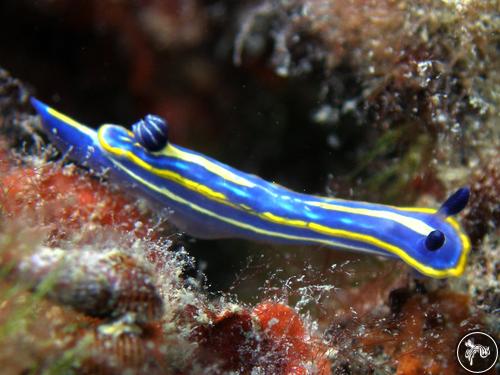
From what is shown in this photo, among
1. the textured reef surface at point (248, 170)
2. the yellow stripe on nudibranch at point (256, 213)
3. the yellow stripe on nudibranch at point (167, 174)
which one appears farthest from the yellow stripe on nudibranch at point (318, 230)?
the textured reef surface at point (248, 170)

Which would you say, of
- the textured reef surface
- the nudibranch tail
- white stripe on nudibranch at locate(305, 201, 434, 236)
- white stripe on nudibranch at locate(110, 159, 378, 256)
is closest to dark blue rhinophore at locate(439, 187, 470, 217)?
the nudibranch tail

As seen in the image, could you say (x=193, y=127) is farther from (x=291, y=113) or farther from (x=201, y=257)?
(x=201, y=257)

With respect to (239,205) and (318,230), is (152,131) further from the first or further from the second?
(318,230)

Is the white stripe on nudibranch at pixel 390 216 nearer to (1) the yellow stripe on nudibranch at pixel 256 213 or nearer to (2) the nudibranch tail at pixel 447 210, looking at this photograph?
(1) the yellow stripe on nudibranch at pixel 256 213
